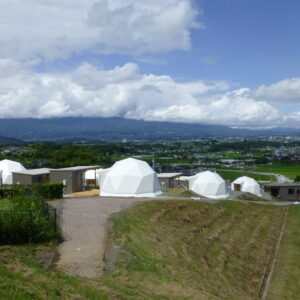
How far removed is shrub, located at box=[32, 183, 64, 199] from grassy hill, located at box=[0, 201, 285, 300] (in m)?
7.23

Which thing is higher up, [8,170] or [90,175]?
[8,170]

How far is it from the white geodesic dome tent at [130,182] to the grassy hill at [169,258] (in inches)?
275

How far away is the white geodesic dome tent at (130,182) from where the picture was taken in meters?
30.0

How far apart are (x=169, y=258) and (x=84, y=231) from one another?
4.43 meters

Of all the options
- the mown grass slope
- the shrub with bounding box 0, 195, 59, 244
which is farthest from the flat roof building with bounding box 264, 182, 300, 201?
the shrub with bounding box 0, 195, 59, 244

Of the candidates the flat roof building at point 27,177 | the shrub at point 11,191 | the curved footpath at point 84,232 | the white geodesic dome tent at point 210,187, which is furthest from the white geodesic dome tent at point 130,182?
the white geodesic dome tent at point 210,187

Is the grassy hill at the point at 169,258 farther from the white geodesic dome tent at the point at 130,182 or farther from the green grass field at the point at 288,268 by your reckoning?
the white geodesic dome tent at the point at 130,182

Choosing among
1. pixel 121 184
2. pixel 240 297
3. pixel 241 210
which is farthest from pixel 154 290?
pixel 121 184

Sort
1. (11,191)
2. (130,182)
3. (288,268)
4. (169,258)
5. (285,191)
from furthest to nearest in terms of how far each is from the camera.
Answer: (285,191) < (130,182) < (11,191) < (288,268) < (169,258)

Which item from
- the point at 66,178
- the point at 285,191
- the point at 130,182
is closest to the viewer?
the point at 130,182

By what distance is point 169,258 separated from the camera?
42.3ft

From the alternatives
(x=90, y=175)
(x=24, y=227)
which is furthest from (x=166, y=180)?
(x=24, y=227)

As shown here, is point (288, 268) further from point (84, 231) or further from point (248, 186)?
point (248, 186)

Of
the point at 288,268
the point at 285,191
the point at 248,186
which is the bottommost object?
the point at 285,191
